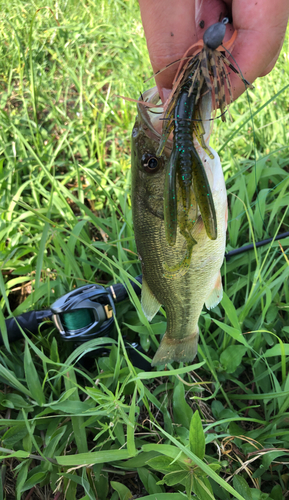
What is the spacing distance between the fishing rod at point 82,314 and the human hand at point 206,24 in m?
1.20

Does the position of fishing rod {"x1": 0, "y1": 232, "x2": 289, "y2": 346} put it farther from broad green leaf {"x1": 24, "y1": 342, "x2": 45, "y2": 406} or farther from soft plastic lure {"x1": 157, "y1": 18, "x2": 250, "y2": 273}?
soft plastic lure {"x1": 157, "y1": 18, "x2": 250, "y2": 273}

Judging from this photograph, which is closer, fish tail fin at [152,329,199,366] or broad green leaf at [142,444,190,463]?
broad green leaf at [142,444,190,463]

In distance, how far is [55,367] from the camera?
206 cm

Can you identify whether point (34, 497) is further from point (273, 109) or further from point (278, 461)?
point (273, 109)

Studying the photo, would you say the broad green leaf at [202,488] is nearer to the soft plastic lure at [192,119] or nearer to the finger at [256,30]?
the soft plastic lure at [192,119]

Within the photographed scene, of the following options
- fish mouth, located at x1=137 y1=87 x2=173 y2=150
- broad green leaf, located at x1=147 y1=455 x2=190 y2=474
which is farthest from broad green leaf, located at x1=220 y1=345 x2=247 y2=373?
fish mouth, located at x1=137 y1=87 x2=173 y2=150

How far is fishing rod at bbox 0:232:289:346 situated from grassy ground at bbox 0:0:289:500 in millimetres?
102

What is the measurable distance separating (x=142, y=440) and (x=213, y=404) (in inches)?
18.3

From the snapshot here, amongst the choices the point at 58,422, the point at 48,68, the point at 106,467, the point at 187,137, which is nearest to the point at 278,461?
the point at 106,467

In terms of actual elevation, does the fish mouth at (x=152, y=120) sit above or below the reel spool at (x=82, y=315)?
above

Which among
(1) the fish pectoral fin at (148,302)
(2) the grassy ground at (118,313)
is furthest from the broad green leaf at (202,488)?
(1) the fish pectoral fin at (148,302)

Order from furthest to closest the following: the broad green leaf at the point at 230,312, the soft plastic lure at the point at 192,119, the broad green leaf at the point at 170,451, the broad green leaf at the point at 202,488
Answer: the broad green leaf at the point at 230,312
the broad green leaf at the point at 170,451
the broad green leaf at the point at 202,488
the soft plastic lure at the point at 192,119

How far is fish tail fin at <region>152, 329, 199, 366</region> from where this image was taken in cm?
178

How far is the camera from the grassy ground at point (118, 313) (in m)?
1.62
